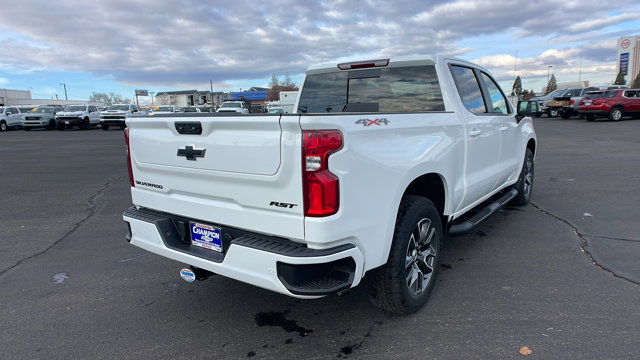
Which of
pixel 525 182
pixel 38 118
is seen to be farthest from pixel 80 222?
pixel 38 118

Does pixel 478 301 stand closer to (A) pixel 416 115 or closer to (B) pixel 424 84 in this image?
(A) pixel 416 115

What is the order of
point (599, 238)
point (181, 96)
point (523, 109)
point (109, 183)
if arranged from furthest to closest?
point (181, 96), point (109, 183), point (523, 109), point (599, 238)

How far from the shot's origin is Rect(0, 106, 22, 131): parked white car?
29500mm

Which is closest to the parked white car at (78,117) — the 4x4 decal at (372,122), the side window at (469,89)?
the side window at (469,89)

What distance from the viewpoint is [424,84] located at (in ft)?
13.1

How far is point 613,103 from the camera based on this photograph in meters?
21.8

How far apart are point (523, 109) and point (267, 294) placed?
415 cm

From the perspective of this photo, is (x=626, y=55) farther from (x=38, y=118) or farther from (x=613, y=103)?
(x=38, y=118)

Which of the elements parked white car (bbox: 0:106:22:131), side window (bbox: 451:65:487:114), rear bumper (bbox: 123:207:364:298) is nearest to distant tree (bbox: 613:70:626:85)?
parked white car (bbox: 0:106:22:131)

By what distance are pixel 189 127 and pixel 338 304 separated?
1832mm

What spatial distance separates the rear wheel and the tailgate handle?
25.4m

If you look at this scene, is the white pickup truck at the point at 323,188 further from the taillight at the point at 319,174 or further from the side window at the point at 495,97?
the side window at the point at 495,97

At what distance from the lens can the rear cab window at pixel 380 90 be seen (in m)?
3.97

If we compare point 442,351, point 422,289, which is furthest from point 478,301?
point 442,351
